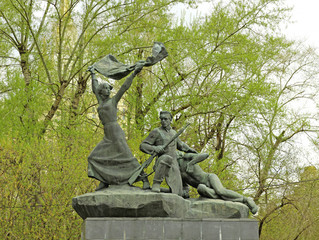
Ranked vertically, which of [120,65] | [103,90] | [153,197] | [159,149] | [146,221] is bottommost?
[146,221]

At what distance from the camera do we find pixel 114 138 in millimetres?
9789

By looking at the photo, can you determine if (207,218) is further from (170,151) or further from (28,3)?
(28,3)

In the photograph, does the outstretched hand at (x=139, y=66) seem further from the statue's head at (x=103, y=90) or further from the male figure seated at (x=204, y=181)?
the male figure seated at (x=204, y=181)

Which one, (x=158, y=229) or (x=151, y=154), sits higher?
(x=151, y=154)

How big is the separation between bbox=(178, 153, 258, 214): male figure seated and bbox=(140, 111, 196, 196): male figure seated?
0.28 m

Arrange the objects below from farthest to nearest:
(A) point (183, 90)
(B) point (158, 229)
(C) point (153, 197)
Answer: (A) point (183, 90) < (C) point (153, 197) < (B) point (158, 229)

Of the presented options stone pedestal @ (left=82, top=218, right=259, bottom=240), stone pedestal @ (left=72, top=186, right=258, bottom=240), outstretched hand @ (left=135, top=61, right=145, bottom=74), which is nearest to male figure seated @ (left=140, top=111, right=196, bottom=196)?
stone pedestal @ (left=72, top=186, right=258, bottom=240)

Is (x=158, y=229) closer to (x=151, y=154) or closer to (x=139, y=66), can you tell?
(x=151, y=154)

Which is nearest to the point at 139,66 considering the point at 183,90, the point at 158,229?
the point at 158,229

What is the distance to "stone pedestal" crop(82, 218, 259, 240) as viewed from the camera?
8.88 metres

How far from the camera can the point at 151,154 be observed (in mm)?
9984

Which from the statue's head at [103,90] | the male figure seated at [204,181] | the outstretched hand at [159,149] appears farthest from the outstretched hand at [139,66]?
the male figure seated at [204,181]

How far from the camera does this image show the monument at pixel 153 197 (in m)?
8.95

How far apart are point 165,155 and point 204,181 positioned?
1033 millimetres
